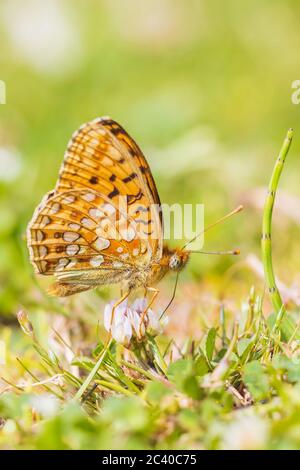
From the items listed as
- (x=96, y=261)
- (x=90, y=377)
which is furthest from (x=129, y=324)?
(x=96, y=261)

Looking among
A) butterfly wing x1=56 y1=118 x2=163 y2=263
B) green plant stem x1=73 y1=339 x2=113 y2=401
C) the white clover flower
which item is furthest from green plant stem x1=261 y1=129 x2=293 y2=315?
butterfly wing x1=56 y1=118 x2=163 y2=263

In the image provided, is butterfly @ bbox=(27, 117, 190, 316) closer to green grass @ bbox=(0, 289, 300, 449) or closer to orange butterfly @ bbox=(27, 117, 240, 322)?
orange butterfly @ bbox=(27, 117, 240, 322)

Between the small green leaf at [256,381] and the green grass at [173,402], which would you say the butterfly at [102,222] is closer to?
the green grass at [173,402]

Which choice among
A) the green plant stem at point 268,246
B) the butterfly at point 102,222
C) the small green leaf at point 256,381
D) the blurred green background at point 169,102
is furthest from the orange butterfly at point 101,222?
the small green leaf at point 256,381

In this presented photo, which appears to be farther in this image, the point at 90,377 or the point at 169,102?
the point at 169,102

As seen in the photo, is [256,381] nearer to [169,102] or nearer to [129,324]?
[129,324]

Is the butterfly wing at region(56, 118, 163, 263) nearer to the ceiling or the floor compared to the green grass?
nearer to the ceiling

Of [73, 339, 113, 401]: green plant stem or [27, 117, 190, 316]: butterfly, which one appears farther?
[27, 117, 190, 316]: butterfly
